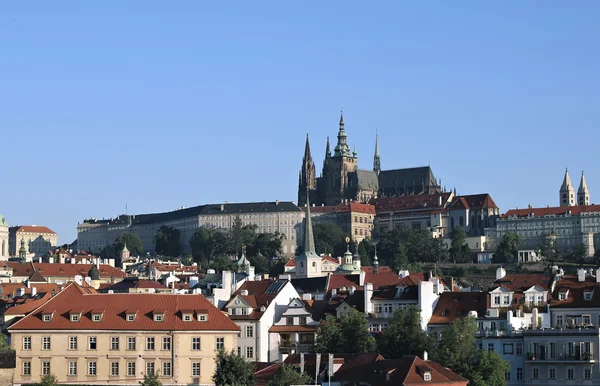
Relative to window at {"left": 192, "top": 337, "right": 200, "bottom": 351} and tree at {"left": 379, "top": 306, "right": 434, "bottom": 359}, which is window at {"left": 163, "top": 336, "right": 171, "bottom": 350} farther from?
tree at {"left": 379, "top": 306, "right": 434, "bottom": 359}

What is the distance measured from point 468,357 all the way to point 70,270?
122837 mm

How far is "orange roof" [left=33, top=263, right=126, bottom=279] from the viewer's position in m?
183

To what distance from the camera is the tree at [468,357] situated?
69625 millimetres

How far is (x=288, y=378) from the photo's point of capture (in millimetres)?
63062

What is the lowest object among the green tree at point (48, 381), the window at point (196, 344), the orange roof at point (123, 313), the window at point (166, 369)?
the green tree at point (48, 381)

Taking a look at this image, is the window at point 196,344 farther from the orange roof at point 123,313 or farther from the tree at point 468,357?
the tree at point 468,357

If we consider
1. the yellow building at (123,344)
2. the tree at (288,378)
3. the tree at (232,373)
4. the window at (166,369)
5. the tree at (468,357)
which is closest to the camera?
the tree at (232,373)

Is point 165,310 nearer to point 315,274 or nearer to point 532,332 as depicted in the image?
point 532,332

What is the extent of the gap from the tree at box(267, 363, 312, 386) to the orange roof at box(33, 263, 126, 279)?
116m

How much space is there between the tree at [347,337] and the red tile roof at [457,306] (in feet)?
15.7

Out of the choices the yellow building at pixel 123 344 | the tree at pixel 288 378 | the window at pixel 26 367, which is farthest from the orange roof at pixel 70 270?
the tree at pixel 288 378

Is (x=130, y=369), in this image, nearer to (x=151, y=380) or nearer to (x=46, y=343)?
(x=46, y=343)

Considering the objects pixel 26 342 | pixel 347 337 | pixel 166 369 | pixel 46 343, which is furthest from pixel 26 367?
pixel 347 337

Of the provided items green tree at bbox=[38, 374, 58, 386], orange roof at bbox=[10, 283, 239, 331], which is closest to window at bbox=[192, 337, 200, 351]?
orange roof at bbox=[10, 283, 239, 331]
